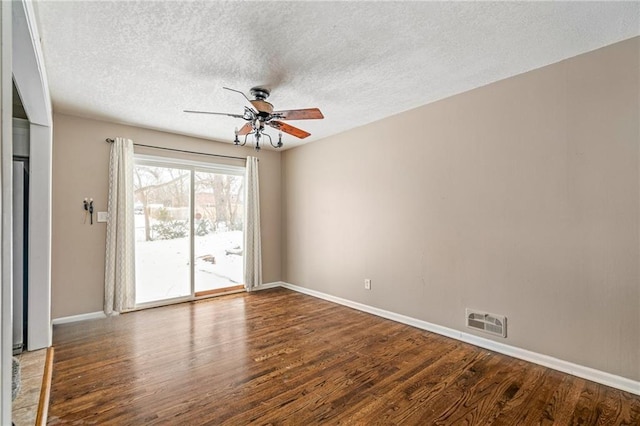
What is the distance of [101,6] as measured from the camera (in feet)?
6.35

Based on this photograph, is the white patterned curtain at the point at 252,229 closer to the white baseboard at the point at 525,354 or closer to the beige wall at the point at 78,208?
the beige wall at the point at 78,208

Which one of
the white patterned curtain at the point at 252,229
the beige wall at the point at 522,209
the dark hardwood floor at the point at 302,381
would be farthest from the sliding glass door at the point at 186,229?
the beige wall at the point at 522,209

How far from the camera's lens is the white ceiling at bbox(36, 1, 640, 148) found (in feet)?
6.51

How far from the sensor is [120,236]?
161 inches

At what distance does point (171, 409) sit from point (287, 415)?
80 cm

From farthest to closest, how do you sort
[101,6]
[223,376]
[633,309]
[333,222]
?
[333,222] → [223,376] → [633,309] → [101,6]

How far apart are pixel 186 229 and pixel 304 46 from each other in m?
3.47

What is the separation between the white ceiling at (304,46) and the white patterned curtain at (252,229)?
1.98 meters

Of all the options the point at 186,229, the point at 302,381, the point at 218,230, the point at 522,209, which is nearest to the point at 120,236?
the point at 186,229

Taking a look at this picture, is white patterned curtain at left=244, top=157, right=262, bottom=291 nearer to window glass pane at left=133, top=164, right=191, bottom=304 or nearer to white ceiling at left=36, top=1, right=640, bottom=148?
window glass pane at left=133, top=164, right=191, bottom=304

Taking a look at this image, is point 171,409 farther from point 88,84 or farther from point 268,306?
point 88,84

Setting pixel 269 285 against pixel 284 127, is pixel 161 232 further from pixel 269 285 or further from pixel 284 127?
pixel 284 127

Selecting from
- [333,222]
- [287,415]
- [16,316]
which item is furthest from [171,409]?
[333,222]

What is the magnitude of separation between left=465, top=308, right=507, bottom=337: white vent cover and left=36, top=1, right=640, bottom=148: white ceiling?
7.41 feet
